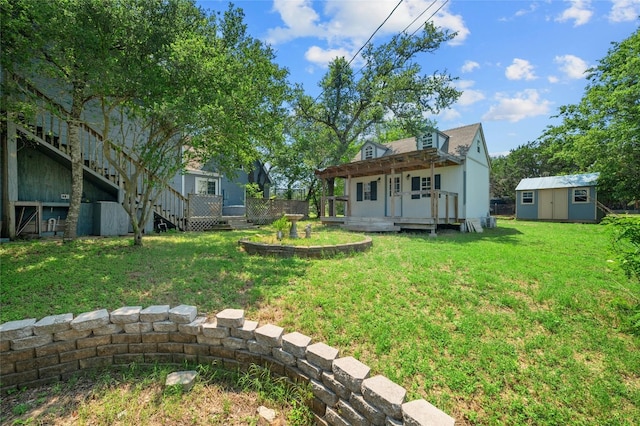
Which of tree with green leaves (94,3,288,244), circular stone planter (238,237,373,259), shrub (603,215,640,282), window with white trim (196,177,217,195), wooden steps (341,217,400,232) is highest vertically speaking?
tree with green leaves (94,3,288,244)

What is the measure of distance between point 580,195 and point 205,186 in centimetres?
2393

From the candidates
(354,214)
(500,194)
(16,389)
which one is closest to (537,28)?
(16,389)

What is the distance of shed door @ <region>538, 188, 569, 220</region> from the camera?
18672 mm

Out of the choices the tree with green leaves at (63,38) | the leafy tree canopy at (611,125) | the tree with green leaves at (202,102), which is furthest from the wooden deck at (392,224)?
the leafy tree canopy at (611,125)

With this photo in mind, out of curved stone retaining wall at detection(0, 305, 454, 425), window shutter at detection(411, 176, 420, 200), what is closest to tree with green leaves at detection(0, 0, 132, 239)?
curved stone retaining wall at detection(0, 305, 454, 425)

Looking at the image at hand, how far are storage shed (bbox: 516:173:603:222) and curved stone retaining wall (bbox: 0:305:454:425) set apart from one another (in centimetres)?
2221

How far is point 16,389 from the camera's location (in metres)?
2.73

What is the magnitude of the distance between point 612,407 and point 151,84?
314 inches

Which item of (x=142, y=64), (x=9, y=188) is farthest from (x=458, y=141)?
(x=9, y=188)

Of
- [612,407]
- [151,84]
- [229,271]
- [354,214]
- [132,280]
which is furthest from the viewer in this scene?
[354,214]

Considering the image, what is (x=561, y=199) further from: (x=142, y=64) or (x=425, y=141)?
(x=142, y=64)

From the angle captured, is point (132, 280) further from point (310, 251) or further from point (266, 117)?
point (266, 117)

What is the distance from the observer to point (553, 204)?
19.2 m

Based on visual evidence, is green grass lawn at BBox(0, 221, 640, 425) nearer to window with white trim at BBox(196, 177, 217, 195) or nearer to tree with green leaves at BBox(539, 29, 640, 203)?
window with white trim at BBox(196, 177, 217, 195)
